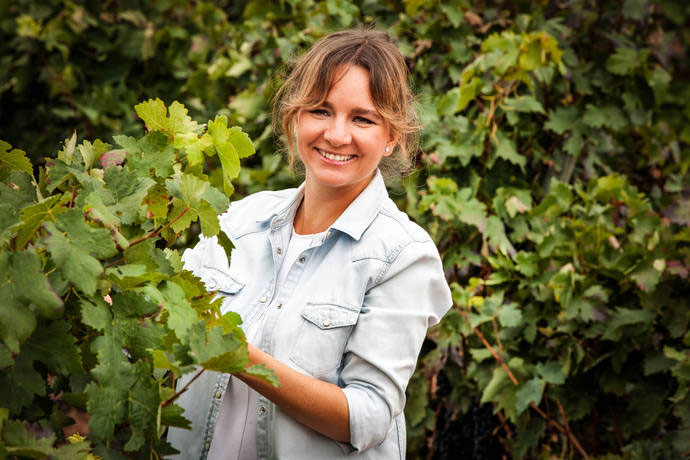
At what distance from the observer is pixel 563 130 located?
9.29 feet

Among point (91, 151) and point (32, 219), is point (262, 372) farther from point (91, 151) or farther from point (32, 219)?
point (91, 151)

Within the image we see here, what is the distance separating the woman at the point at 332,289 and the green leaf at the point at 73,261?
0.43 meters

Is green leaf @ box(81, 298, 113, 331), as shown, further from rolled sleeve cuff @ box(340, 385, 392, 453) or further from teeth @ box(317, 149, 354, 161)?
teeth @ box(317, 149, 354, 161)

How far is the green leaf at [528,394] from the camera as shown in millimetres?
2420

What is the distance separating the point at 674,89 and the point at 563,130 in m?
0.47

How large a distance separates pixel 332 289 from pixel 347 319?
3.3 inches

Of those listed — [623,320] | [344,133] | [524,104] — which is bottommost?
[623,320]

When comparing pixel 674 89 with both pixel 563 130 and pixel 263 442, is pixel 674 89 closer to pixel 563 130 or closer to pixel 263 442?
pixel 563 130

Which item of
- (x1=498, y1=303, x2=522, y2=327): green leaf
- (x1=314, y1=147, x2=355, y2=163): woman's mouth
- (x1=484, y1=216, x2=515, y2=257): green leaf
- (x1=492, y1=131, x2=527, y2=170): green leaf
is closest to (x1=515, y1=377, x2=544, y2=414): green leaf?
(x1=498, y1=303, x2=522, y2=327): green leaf

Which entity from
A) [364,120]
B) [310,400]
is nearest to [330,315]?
[310,400]

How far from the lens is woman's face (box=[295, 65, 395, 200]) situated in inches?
63.5

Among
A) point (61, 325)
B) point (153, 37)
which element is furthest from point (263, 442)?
point (153, 37)

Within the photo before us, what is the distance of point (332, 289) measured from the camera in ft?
5.15

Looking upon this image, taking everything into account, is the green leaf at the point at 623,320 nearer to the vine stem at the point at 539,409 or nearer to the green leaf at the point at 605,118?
the vine stem at the point at 539,409
